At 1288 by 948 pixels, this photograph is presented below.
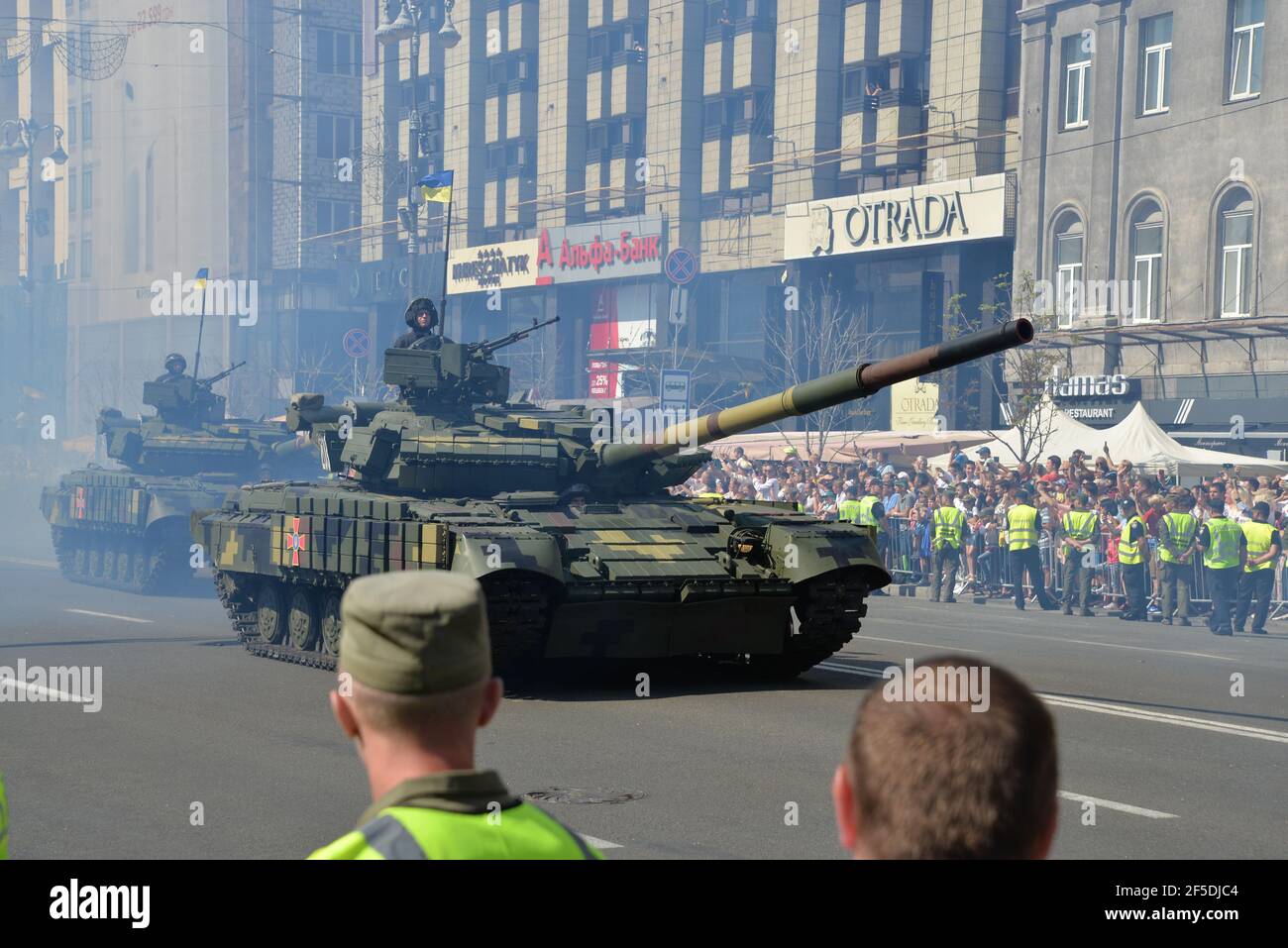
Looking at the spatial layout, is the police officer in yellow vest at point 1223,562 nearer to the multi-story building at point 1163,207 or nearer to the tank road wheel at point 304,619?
the multi-story building at point 1163,207

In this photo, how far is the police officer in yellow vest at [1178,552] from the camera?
2153cm

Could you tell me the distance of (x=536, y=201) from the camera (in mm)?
56531

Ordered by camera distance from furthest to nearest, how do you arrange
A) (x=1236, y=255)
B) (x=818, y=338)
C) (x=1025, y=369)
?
1. (x=818, y=338)
2. (x=1236, y=255)
3. (x=1025, y=369)

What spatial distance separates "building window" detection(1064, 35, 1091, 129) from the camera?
35344 millimetres

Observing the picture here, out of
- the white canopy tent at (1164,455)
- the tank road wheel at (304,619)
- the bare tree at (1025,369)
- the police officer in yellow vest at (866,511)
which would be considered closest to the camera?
the tank road wheel at (304,619)

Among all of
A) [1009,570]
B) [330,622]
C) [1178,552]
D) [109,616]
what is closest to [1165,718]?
[330,622]

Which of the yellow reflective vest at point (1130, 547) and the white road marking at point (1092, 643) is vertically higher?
the yellow reflective vest at point (1130, 547)

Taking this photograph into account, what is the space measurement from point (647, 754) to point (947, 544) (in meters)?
14.4

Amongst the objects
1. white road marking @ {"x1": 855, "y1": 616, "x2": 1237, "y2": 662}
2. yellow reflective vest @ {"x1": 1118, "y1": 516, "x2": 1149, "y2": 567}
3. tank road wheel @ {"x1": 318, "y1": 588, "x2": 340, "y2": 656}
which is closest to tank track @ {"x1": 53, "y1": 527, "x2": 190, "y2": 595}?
tank road wheel @ {"x1": 318, "y1": 588, "x2": 340, "y2": 656}

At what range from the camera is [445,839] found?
286 centimetres

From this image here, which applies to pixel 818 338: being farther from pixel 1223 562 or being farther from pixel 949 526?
pixel 1223 562

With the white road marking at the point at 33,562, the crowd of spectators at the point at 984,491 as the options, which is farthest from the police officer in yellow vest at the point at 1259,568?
the white road marking at the point at 33,562

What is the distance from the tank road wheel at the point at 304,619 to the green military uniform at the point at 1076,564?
34.1ft

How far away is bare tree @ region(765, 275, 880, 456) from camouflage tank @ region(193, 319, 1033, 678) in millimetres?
25196
